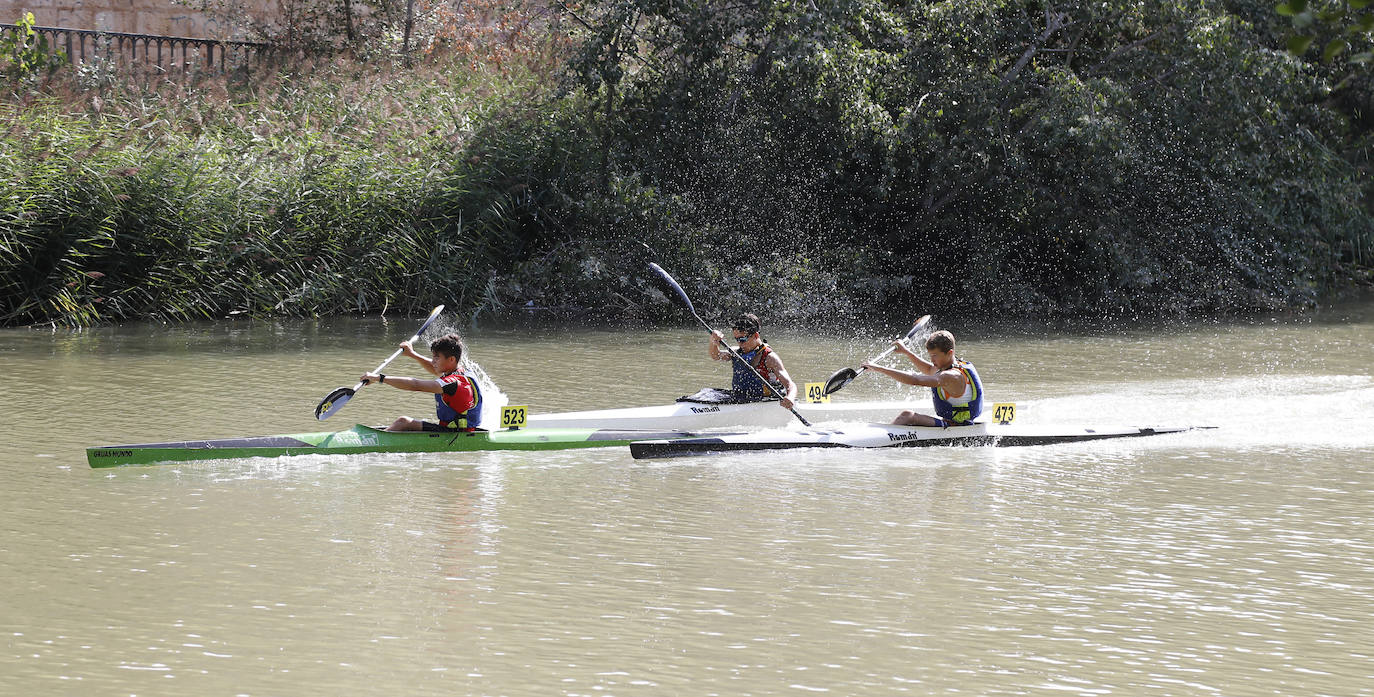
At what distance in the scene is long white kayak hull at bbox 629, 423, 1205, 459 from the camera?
355 inches

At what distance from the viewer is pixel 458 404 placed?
888 centimetres

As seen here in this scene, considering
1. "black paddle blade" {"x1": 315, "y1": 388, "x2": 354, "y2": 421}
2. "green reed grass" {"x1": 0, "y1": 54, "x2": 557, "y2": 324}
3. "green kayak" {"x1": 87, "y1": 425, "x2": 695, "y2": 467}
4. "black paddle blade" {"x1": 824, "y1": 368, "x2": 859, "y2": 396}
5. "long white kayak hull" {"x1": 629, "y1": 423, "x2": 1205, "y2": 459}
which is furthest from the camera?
"green reed grass" {"x1": 0, "y1": 54, "x2": 557, "y2": 324}

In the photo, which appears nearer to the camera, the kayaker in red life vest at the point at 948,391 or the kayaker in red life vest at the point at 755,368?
the kayaker in red life vest at the point at 948,391

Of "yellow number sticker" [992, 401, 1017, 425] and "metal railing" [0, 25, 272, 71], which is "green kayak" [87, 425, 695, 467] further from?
"metal railing" [0, 25, 272, 71]

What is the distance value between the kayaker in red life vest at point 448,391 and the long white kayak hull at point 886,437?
1.08m

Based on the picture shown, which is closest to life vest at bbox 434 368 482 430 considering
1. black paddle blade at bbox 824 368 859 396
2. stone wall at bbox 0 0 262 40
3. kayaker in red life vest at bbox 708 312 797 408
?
kayaker in red life vest at bbox 708 312 797 408

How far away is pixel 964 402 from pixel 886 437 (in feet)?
2.16

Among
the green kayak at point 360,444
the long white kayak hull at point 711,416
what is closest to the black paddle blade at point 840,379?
the long white kayak hull at point 711,416

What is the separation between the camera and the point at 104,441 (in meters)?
9.28

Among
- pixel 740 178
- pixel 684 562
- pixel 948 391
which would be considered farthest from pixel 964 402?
pixel 740 178

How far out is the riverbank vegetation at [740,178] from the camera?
17219mm

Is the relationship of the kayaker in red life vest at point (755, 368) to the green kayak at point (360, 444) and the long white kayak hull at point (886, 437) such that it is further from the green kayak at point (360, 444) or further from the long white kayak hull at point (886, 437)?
the green kayak at point (360, 444)

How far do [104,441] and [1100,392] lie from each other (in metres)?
8.06

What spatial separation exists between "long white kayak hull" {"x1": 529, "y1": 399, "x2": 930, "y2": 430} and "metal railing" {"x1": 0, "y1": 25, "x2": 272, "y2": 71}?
14.0 m
